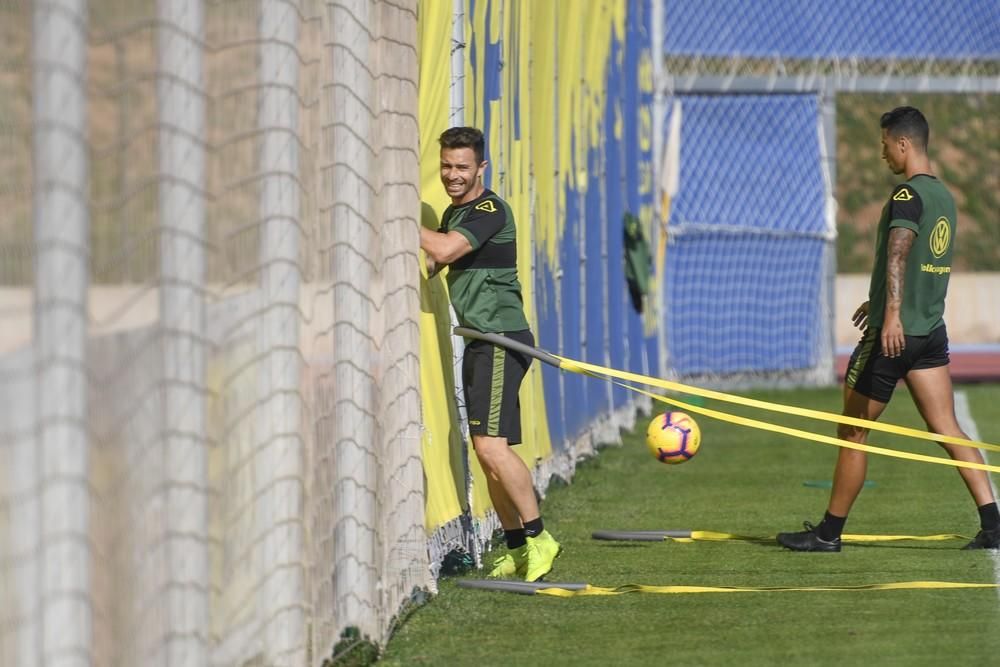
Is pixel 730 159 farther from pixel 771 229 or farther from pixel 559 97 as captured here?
pixel 559 97

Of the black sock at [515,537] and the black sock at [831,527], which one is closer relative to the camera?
the black sock at [515,537]

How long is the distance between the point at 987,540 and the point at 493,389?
2547 millimetres

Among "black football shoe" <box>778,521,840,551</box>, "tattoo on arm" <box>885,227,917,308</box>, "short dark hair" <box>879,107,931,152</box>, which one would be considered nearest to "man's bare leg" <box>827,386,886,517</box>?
"black football shoe" <box>778,521,840,551</box>

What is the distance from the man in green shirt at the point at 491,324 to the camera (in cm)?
723

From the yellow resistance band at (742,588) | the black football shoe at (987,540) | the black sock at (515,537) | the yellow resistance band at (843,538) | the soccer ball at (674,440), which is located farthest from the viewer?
the soccer ball at (674,440)

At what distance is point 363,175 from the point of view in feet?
20.2

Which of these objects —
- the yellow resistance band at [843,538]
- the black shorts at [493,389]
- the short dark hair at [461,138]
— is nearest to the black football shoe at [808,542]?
the yellow resistance band at [843,538]

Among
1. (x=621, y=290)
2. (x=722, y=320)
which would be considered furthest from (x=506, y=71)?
(x=722, y=320)

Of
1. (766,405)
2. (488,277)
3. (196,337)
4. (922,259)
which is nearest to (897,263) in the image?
(922,259)

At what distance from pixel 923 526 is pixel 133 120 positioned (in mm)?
6010

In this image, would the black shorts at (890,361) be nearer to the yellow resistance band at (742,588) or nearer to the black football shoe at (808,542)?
the black football shoe at (808,542)

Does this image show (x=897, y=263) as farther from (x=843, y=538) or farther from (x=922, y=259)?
(x=843, y=538)

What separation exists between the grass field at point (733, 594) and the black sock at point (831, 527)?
12 centimetres

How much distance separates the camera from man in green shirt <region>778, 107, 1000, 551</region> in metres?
7.93
